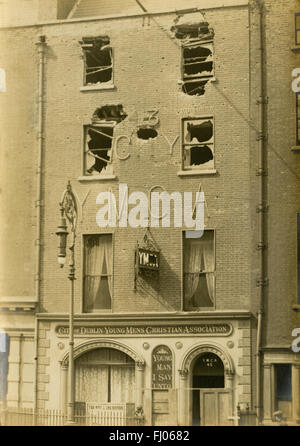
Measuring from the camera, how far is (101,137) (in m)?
26.2

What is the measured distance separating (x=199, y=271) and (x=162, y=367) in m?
2.55

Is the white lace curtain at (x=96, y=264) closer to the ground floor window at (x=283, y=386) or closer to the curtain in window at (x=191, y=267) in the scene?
the curtain in window at (x=191, y=267)

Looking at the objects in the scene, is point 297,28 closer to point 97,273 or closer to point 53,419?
point 97,273

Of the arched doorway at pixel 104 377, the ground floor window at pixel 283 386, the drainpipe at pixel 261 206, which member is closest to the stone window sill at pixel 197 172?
the drainpipe at pixel 261 206

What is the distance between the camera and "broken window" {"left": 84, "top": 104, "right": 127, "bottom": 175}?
26.1 meters

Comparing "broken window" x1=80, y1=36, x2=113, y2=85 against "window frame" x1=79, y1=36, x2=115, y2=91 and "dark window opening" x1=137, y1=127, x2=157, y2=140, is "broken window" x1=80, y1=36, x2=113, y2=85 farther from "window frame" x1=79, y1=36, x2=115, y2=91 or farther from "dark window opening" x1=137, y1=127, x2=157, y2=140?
"dark window opening" x1=137, y1=127, x2=157, y2=140

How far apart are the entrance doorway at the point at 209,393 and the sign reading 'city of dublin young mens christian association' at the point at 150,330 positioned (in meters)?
0.60

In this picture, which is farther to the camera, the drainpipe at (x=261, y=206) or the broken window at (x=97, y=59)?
the broken window at (x=97, y=59)

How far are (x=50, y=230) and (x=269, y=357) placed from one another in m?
6.48

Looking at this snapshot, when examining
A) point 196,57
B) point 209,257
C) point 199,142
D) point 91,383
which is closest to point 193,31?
point 196,57

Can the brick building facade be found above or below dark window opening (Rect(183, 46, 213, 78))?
below

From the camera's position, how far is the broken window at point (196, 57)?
84.5 ft

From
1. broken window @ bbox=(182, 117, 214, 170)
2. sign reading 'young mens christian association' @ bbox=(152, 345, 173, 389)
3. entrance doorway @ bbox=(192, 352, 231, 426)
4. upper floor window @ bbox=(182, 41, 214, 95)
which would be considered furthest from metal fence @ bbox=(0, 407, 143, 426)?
upper floor window @ bbox=(182, 41, 214, 95)

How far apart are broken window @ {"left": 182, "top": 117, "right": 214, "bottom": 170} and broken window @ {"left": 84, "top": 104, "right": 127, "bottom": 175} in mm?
1701
